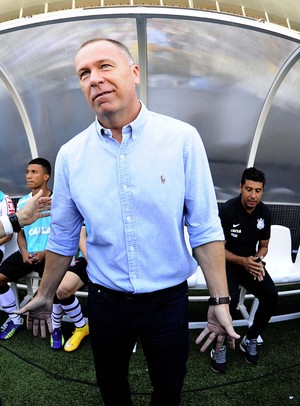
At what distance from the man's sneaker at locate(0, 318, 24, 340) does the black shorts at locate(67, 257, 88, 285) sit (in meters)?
0.77

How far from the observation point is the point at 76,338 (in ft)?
10.7

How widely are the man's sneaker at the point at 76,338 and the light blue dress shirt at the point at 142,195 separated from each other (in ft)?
6.11

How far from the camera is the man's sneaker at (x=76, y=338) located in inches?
127

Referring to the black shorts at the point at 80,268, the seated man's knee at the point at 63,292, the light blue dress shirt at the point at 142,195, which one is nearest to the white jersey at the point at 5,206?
the black shorts at the point at 80,268

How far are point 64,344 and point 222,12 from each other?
3.23 m

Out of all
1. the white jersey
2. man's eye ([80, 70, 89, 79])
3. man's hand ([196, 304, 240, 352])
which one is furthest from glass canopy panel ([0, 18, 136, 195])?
man's hand ([196, 304, 240, 352])

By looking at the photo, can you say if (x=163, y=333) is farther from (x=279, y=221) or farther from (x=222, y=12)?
(x=279, y=221)

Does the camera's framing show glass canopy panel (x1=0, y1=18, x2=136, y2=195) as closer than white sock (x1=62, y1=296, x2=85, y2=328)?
No

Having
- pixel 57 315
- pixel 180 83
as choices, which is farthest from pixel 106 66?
A: pixel 180 83

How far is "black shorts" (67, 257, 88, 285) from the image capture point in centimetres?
328

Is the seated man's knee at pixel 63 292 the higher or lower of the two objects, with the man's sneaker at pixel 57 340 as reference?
higher

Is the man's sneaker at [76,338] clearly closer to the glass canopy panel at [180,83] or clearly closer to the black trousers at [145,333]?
the black trousers at [145,333]

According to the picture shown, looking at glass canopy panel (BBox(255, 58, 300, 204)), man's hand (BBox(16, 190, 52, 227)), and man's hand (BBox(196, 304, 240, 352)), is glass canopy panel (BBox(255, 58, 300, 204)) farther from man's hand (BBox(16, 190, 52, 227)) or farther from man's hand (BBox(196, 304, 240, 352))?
man's hand (BBox(196, 304, 240, 352))

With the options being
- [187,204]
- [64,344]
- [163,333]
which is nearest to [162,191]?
[187,204]
